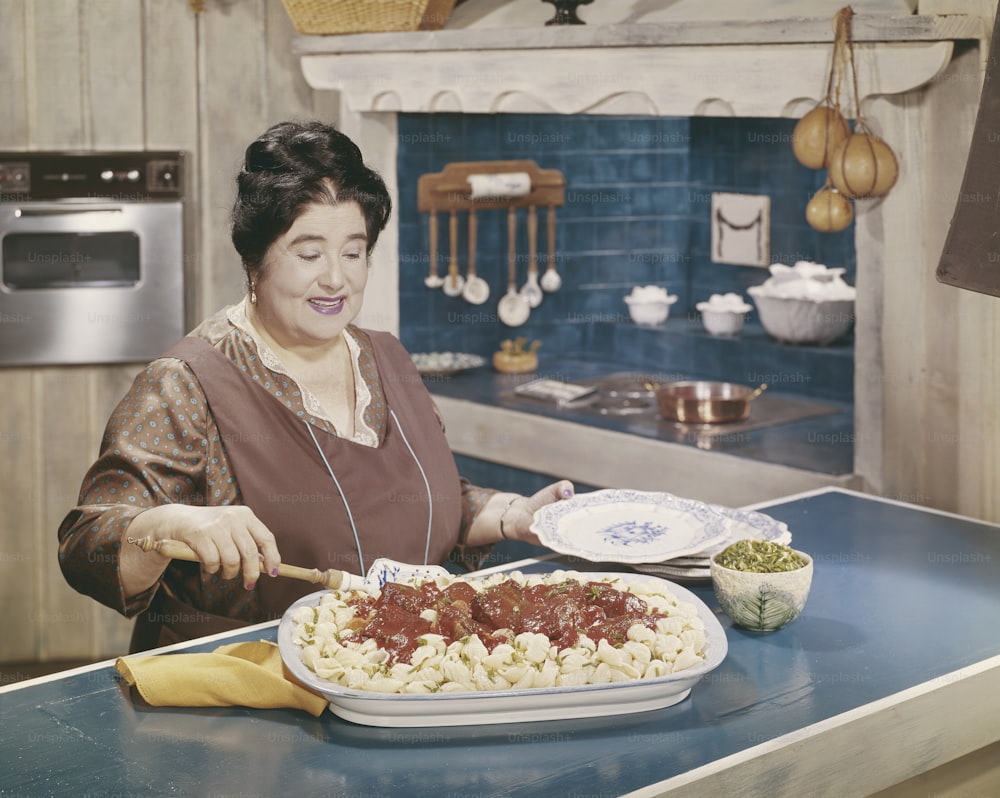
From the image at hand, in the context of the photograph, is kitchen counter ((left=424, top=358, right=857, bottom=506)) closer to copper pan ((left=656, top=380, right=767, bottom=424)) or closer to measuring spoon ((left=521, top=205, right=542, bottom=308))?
copper pan ((left=656, top=380, right=767, bottom=424))

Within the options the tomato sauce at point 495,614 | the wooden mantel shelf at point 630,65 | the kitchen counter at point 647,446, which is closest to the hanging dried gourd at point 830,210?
the wooden mantel shelf at point 630,65

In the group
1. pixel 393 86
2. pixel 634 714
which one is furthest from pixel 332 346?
pixel 393 86

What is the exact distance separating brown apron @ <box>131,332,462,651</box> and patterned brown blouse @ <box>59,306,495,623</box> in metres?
0.03

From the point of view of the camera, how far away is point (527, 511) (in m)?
2.42

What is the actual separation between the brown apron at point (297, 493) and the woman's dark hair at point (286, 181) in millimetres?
211

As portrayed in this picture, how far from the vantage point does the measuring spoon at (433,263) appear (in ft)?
14.2

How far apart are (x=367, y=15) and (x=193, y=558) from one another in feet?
7.43

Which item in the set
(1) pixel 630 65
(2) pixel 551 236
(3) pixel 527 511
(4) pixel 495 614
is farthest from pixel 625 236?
(4) pixel 495 614

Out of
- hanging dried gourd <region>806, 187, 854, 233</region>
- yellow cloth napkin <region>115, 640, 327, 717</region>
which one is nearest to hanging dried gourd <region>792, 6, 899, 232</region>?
hanging dried gourd <region>806, 187, 854, 233</region>

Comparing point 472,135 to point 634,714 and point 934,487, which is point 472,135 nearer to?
point 934,487

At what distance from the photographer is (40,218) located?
391 centimetres

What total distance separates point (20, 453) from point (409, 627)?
106 inches

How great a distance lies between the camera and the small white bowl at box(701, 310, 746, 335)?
4.38m

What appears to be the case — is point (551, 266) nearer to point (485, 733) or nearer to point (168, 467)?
point (168, 467)
